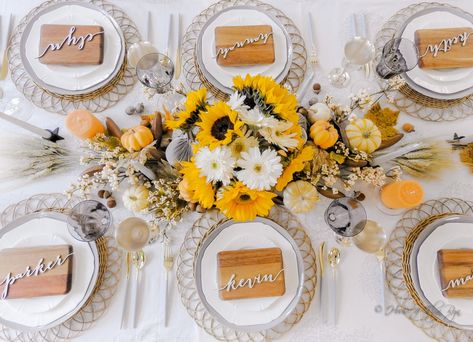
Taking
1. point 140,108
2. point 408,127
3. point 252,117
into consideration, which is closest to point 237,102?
point 252,117

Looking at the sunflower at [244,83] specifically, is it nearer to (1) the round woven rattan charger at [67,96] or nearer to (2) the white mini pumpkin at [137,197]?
(2) the white mini pumpkin at [137,197]

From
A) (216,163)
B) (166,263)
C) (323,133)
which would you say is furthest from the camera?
(166,263)

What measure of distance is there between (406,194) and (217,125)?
27.8 inches

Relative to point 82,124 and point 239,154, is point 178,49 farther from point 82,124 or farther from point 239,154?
point 239,154

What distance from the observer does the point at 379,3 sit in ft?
4.69

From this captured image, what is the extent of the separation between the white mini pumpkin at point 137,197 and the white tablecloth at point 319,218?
0.42ft

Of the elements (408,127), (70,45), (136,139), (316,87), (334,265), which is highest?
(70,45)

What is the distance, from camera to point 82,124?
121cm

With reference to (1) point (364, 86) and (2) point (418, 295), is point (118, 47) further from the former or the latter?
(2) point (418, 295)

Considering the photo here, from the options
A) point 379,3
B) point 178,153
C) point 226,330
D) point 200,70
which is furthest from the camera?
point 379,3

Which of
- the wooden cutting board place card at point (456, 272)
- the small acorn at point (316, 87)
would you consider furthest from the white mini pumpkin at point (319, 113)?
the wooden cutting board place card at point (456, 272)

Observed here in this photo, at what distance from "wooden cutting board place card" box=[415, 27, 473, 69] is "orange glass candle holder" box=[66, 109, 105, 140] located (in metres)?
1.12

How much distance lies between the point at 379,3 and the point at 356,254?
953 millimetres

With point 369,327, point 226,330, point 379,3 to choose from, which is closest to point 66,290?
point 226,330
